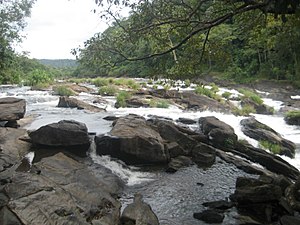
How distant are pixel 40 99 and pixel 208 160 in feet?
44.9

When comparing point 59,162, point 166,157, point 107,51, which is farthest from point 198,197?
point 107,51

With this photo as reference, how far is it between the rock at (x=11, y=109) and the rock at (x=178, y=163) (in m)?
6.23

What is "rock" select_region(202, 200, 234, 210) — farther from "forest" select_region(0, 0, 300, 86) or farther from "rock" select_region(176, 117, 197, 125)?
"rock" select_region(176, 117, 197, 125)

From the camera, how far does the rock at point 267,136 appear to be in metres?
13.1

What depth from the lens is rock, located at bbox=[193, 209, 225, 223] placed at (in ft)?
24.5

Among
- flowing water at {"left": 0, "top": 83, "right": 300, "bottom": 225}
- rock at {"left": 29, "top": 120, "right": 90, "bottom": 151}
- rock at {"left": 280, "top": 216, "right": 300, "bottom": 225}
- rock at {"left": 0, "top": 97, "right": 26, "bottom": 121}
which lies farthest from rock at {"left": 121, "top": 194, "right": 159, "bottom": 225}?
rock at {"left": 0, "top": 97, "right": 26, "bottom": 121}

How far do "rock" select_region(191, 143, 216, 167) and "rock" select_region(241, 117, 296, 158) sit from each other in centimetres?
294

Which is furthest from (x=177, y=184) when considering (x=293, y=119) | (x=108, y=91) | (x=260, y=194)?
(x=108, y=91)

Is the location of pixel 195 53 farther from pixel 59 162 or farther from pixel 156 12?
pixel 59 162

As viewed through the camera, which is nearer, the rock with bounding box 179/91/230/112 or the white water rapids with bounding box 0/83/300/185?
the white water rapids with bounding box 0/83/300/185

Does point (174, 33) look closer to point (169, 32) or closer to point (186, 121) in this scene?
point (169, 32)

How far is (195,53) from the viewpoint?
914 cm

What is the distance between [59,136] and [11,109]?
11.3 feet

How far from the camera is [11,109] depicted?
1302 cm
